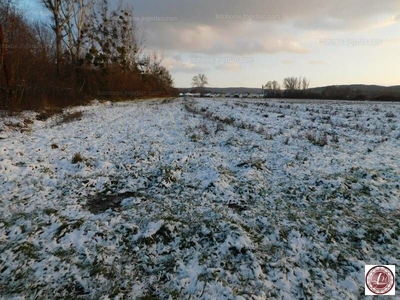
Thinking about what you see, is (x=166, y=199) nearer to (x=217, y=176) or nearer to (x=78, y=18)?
(x=217, y=176)

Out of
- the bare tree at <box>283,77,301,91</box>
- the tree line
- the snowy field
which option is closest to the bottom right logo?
the snowy field

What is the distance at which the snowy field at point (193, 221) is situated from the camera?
2.94 m

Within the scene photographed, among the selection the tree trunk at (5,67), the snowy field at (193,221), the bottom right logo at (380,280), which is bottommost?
the bottom right logo at (380,280)

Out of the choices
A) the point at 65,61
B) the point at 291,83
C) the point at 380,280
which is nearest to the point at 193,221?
the point at 380,280

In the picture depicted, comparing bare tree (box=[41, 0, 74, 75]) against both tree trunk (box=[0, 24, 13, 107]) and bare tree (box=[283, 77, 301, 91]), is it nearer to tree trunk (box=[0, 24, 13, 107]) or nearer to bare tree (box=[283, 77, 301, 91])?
tree trunk (box=[0, 24, 13, 107])

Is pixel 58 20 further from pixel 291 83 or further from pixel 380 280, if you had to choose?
pixel 291 83

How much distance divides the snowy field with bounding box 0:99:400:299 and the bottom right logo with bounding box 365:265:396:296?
0.27 ft

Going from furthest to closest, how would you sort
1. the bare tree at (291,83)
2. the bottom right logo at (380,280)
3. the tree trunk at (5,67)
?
the bare tree at (291,83), the tree trunk at (5,67), the bottom right logo at (380,280)

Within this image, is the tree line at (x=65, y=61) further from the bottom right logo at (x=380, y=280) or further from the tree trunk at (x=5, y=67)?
the bottom right logo at (x=380, y=280)

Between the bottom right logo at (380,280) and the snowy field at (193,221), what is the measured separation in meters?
0.08

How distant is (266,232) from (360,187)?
2932 mm

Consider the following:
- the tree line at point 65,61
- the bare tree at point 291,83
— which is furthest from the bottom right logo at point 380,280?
the bare tree at point 291,83

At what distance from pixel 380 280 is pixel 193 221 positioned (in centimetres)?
273

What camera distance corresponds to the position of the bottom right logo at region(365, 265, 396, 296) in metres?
2.88
